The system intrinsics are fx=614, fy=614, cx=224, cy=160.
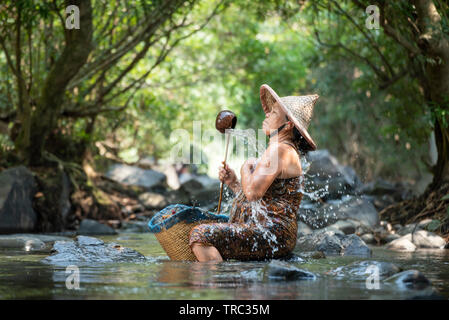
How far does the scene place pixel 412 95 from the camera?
1307 cm

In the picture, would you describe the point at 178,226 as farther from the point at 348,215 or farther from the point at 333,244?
the point at 348,215

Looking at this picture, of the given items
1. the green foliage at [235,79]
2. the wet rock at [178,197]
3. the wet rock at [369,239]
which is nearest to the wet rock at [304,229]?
the wet rock at [369,239]

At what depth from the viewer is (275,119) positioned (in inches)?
201

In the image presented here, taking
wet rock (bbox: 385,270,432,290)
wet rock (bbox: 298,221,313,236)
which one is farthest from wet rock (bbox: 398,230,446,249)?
wet rock (bbox: 385,270,432,290)

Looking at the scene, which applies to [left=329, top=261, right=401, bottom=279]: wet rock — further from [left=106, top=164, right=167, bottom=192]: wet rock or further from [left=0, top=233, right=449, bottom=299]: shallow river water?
[left=106, top=164, right=167, bottom=192]: wet rock

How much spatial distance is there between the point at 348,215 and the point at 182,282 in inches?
274

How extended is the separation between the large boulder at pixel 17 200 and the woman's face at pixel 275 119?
544cm

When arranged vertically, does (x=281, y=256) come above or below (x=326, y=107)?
below

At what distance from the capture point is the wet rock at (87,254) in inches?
204

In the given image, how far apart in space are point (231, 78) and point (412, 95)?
347 inches

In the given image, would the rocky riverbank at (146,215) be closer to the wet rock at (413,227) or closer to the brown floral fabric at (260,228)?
the wet rock at (413,227)

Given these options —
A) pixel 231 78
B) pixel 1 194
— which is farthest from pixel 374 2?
pixel 231 78

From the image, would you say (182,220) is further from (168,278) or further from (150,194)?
(150,194)

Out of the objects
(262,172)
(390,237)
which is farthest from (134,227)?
(262,172)
